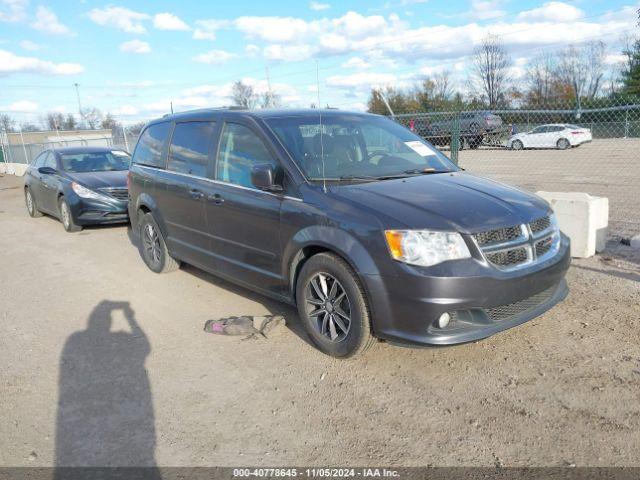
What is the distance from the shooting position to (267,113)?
15.6 feet

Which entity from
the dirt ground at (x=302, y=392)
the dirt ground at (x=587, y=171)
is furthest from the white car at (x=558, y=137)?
the dirt ground at (x=302, y=392)

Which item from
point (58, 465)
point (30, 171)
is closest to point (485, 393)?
point (58, 465)

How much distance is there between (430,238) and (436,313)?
474mm

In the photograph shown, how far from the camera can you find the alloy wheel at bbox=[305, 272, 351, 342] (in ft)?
12.3

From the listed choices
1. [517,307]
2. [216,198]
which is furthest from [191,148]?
[517,307]

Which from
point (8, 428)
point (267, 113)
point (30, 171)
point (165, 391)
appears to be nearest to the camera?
point (8, 428)

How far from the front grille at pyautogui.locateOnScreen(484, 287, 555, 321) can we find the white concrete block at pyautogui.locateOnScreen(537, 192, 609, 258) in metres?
2.31

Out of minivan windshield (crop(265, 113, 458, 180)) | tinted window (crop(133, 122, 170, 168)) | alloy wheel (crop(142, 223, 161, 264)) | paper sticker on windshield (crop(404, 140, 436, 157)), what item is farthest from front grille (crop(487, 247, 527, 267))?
alloy wheel (crop(142, 223, 161, 264))

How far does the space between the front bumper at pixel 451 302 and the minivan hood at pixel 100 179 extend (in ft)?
23.7

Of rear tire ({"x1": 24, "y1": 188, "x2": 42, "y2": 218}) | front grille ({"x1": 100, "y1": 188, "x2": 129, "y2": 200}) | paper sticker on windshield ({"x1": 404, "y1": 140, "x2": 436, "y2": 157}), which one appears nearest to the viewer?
paper sticker on windshield ({"x1": 404, "y1": 140, "x2": 436, "y2": 157})

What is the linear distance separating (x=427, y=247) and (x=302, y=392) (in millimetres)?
1264

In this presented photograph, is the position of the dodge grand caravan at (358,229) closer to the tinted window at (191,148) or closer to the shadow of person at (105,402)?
the tinted window at (191,148)

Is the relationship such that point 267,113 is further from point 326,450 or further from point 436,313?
point 326,450

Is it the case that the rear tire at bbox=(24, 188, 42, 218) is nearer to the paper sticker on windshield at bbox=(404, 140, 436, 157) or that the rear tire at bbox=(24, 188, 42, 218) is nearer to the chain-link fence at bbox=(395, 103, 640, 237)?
the chain-link fence at bbox=(395, 103, 640, 237)
